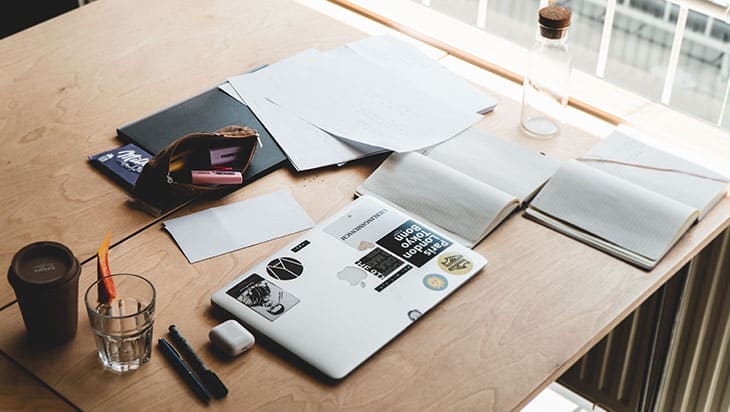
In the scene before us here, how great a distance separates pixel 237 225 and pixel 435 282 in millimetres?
321

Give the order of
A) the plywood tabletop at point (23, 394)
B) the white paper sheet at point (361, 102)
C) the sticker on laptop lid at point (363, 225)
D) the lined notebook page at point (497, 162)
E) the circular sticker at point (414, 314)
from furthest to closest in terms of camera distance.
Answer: the white paper sheet at point (361, 102) < the lined notebook page at point (497, 162) < the sticker on laptop lid at point (363, 225) < the circular sticker at point (414, 314) < the plywood tabletop at point (23, 394)

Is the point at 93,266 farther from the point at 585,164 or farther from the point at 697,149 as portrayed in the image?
the point at 697,149

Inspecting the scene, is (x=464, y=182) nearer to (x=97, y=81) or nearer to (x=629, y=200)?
(x=629, y=200)

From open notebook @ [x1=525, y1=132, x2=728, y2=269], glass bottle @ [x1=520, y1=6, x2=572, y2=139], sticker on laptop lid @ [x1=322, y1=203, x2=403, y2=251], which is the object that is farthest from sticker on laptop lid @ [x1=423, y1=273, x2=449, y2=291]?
glass bottle @ [x1=520, y1=6, x2=572, y2=139]

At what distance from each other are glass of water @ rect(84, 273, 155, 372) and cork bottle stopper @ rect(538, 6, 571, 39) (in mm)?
760

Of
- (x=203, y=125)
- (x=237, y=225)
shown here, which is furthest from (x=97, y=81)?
(x=237, y=225)

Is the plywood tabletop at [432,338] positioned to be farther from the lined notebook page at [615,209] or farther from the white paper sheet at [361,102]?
the white paper sheet at [361,102]

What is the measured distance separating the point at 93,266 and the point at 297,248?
0.29m

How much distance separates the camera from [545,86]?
Result: 1689 millimetres

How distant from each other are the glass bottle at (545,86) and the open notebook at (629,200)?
0.39 feet

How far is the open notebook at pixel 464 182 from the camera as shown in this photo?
1.43 metres

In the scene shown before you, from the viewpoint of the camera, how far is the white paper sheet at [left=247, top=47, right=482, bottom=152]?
5.26 ft

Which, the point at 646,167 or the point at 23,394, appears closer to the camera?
the point at 23,394

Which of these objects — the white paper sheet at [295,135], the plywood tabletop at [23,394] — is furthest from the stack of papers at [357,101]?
the plywood tabletop at [23,394]
